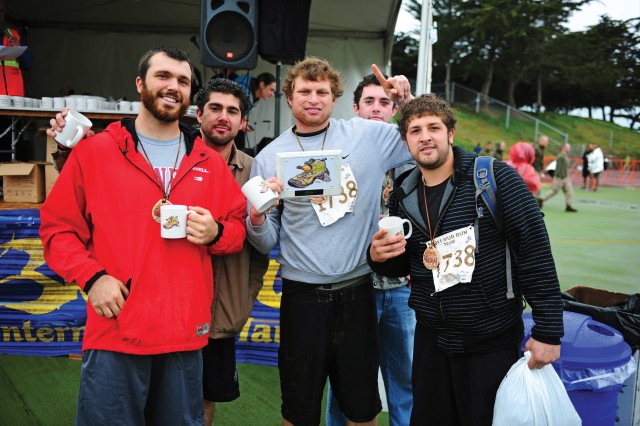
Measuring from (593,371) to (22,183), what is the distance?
382 centimetres

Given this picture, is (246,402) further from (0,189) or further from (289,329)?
(0,189)

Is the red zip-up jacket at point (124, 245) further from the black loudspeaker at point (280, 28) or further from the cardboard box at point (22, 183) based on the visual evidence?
the black loudspeaker at point (280, 28)

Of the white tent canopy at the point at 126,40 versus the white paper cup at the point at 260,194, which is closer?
the white paper cup at the point at 260,194

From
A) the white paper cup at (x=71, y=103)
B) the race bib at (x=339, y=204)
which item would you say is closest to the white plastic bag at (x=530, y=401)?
the race bib at (x=339, y=204)

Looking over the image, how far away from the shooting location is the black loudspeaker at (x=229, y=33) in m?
4.02

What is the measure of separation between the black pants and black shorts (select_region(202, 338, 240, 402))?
0.87 metres

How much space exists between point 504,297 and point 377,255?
496 millimetres

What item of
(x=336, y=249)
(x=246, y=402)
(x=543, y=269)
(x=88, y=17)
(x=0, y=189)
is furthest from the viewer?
(x=88, y=17)

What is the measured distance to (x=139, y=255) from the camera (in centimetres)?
180

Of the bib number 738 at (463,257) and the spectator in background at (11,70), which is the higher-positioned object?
the spectator in background at (11,70)

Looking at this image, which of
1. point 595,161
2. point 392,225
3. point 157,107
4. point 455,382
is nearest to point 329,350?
point 455,382

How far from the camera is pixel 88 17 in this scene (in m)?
7.52

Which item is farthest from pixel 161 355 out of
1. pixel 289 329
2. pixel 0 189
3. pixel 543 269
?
pixel 0 189

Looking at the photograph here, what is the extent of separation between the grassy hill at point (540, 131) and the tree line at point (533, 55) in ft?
9.99
